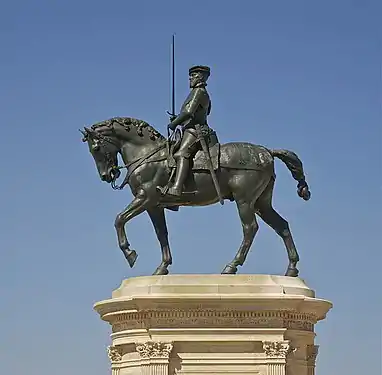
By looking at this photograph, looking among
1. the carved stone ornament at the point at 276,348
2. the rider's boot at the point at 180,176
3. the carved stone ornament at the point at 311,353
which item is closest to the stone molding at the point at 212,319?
the carved stone ornament at the point at 276,348

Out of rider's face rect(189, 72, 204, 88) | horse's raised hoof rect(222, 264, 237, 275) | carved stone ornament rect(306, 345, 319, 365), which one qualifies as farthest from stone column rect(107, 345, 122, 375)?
rider's face rect(189, 72, 204, 88)

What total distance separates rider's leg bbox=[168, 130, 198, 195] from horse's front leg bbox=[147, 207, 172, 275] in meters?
1.03

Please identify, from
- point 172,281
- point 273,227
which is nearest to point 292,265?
point 273,227

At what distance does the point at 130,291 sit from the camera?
3144 centimetres

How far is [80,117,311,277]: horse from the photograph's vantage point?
1260 inches

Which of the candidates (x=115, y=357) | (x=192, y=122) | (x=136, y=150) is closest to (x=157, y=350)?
(x=115, y=357)

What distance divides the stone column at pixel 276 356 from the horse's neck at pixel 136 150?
5.20 m

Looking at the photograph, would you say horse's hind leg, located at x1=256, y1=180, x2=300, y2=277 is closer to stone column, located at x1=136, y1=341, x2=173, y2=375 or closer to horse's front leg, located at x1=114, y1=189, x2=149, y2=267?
horse's front leg, located at x1=114, y1=189, x2=149, y2=267

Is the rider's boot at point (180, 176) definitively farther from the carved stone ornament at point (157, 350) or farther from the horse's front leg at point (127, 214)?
the carved stone ornament at point (157, 350)

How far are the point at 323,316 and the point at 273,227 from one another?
240 cm

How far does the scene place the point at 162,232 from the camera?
3272 cm

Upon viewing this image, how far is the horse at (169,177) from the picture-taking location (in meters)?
32.0

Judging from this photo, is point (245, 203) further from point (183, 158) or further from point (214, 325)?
point (214, 325)

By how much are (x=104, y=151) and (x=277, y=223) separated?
4.34m
